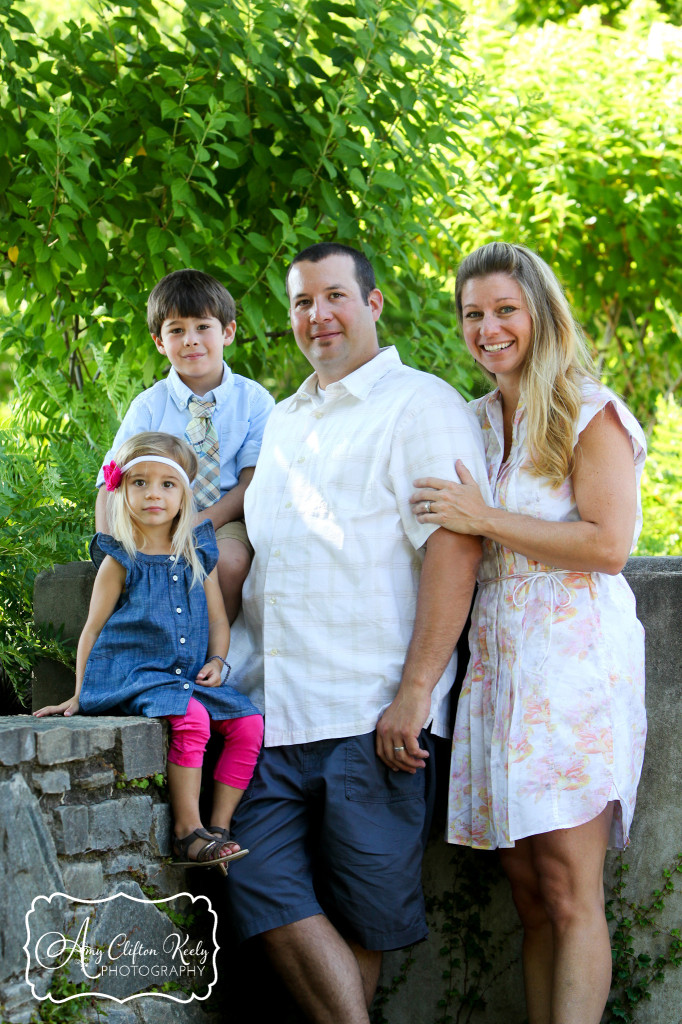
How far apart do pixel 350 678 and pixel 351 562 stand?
0.91ft

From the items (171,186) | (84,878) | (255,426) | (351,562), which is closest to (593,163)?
(171,186)

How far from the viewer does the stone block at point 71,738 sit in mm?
2051

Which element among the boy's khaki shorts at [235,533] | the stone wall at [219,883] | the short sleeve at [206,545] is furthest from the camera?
the boy's khaki shorts at [235,533]

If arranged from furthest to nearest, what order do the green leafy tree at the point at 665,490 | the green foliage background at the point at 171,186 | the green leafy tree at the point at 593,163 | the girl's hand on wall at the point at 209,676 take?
the green leafy tree at the point at 593,163
the green leafy tree at the point at 665,490
the green foliage background at the point at 171,186
the girl's hand on wall at the point at 209,676

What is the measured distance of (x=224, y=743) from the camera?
249 cm

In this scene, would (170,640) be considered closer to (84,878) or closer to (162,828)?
(162,828)

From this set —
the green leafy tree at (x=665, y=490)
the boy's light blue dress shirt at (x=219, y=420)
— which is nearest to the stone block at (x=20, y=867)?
the boy's light blue dress shirt at (x=219, y=420)

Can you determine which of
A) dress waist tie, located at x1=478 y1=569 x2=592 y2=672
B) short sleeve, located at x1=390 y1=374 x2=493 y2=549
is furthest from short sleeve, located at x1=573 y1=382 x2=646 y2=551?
short sleeve, located at x1=390 y1=374 x2=493 y2=549

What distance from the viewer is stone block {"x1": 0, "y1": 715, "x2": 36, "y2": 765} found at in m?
1.96

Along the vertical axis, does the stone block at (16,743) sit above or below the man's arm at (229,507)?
below

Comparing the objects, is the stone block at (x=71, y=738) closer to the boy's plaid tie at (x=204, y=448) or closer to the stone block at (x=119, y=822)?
the stone block at (x=119, y=822)

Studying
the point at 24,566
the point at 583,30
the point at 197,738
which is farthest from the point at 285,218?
the point at 583,30

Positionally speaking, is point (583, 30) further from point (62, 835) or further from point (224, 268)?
point (62, 835)

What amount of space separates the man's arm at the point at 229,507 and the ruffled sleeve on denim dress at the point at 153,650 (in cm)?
33
